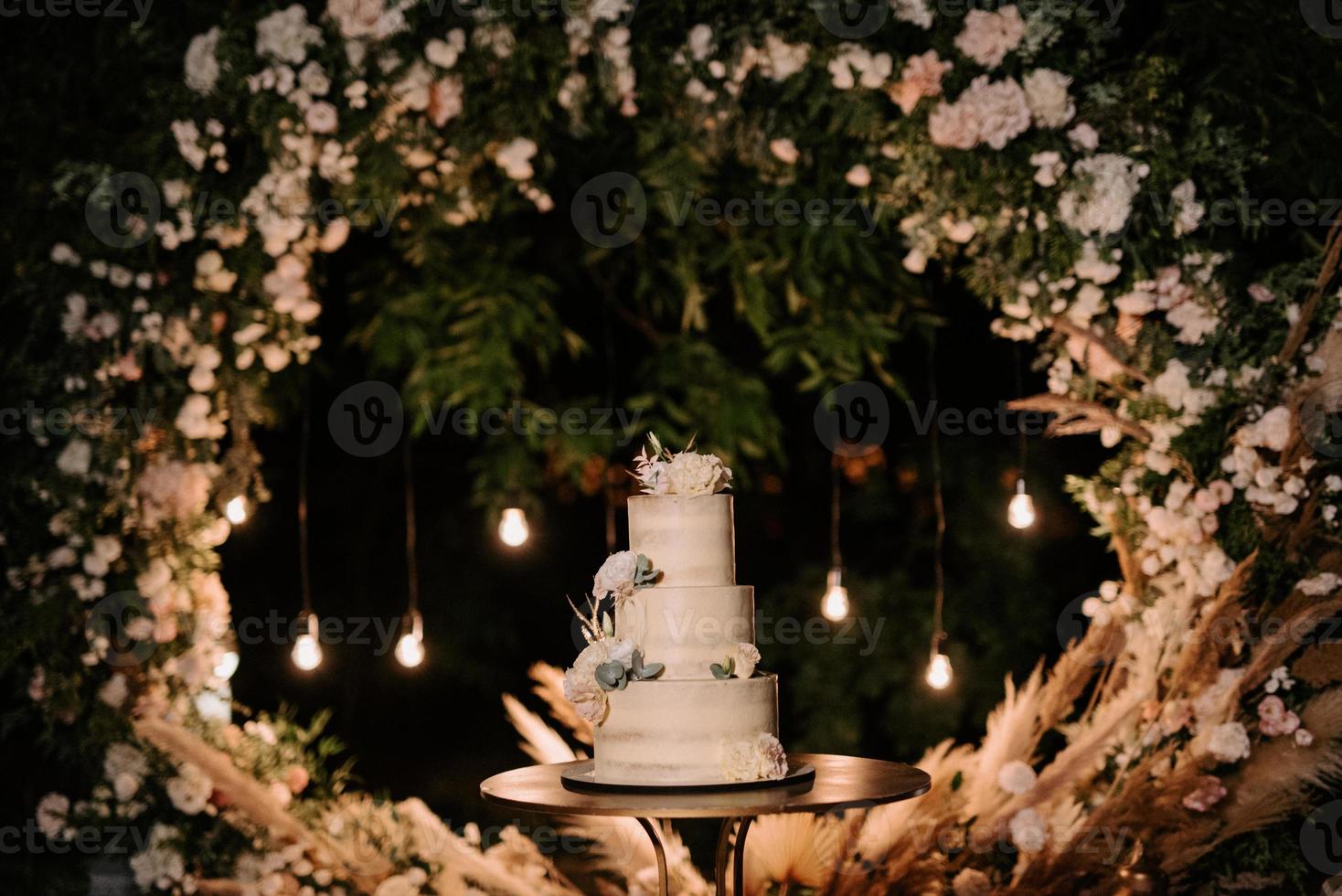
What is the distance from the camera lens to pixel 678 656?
9.48 feet

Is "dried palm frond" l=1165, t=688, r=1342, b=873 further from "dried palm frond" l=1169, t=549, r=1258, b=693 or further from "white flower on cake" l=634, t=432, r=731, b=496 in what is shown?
"white flower on cake" l=634, t=432, r=731, b=496

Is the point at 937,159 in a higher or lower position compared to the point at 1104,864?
higher

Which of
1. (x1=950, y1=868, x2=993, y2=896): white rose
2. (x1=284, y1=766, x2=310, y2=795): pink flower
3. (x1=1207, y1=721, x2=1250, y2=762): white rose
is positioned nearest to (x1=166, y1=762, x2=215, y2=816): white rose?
(x1=284, y1=766, x2=310, y2=795): pink flower

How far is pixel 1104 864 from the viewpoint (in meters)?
3.68

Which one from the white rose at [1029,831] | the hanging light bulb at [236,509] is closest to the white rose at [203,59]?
the hanging light bulb at [236,509]

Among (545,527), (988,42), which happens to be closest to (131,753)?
(545,527)

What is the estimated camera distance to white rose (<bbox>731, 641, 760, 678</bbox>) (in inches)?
113

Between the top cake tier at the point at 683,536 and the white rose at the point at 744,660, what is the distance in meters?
0.16

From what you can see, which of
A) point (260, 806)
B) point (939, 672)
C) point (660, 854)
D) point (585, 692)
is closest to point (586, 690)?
point (585, 692)

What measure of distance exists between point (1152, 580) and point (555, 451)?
291 centimetres

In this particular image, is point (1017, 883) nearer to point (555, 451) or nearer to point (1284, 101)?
point (1284, 101)

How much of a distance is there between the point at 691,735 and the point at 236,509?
2342 millimetres

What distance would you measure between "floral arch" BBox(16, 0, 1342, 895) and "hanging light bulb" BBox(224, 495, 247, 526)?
0.16ft

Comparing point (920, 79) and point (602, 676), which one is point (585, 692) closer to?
point (602, 676)
